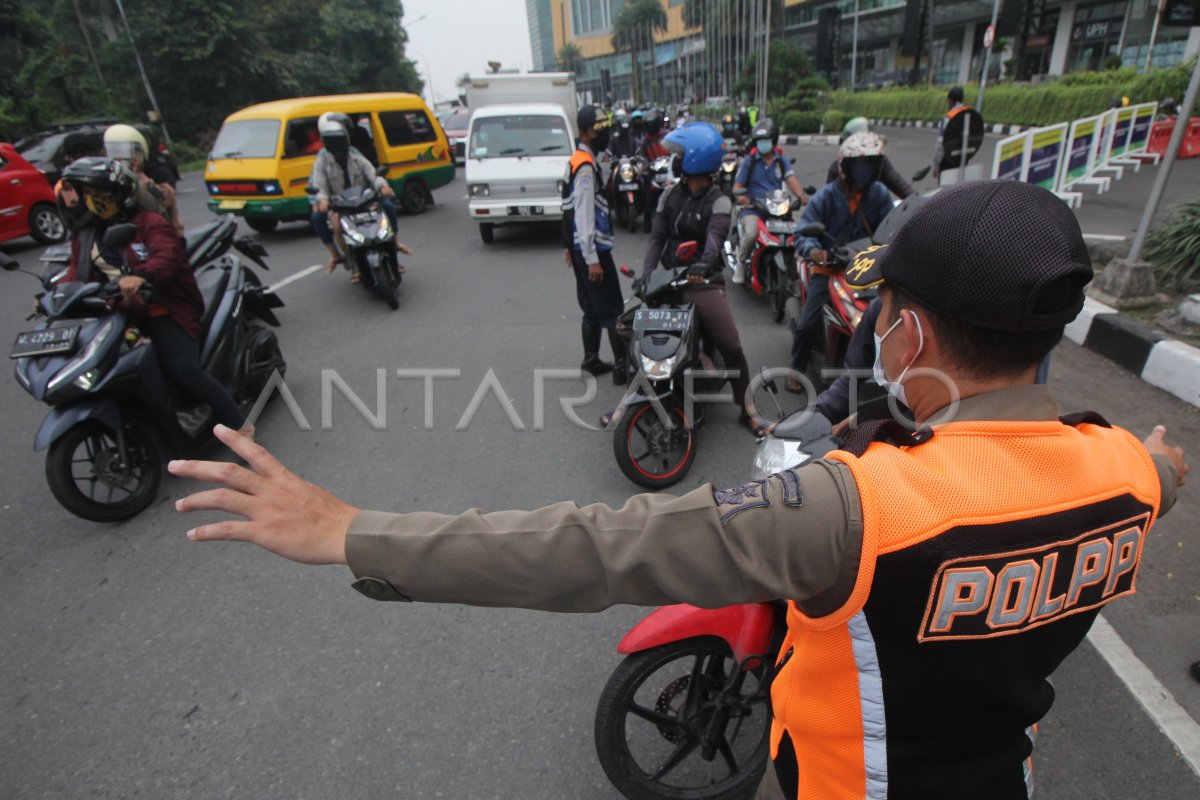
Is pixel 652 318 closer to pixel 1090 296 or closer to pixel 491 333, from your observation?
pixel 491 333

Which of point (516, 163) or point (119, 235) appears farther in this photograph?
point (516, 163)

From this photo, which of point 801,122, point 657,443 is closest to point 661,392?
point 657,443

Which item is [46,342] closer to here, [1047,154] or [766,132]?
[766,132]

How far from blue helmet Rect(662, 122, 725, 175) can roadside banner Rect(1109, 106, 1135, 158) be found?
32.5ft

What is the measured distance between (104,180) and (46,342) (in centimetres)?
90

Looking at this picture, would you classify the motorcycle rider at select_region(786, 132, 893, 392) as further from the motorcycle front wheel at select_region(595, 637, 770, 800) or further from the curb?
the motorcycle front wheel at select_region(595, 637, 770, 800)

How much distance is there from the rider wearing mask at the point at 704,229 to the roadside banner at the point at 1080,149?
760cm

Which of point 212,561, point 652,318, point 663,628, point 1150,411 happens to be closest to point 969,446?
point 663,628

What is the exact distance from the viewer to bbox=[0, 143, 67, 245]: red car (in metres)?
9.24

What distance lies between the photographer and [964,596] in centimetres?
83

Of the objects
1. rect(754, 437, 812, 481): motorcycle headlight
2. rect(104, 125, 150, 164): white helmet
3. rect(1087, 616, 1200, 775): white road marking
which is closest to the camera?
rect(754, 437, 812, 481): motorcycle headlight

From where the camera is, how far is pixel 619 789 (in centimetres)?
197

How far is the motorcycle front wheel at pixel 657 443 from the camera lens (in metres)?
3.54

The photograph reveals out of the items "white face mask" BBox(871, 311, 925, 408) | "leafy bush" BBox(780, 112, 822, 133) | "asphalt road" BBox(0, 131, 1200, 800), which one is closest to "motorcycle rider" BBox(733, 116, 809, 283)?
"asphalt road" BBox(0, 131, 1200, 800)
